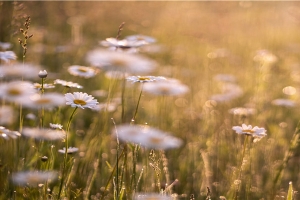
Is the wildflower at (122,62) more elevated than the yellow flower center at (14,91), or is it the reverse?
the wildflower at (122,62)

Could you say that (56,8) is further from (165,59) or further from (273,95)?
(273,95)

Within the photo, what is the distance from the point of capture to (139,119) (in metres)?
2.35

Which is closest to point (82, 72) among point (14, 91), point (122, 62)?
point (14, 91)

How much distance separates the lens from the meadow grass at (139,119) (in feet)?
3.61

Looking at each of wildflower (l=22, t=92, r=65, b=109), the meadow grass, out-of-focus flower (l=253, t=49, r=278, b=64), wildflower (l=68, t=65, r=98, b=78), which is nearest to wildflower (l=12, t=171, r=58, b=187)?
the meadow grass

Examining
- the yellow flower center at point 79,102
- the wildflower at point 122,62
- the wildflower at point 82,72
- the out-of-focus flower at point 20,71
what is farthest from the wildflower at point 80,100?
the wildflower at point 82,72

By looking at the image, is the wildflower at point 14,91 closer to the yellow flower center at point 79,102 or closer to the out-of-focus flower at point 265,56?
the yellow flower center at point 79,102

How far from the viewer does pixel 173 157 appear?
1915 millimetres

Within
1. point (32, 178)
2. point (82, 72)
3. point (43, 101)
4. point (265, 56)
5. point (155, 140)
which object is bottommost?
point (32, 178)

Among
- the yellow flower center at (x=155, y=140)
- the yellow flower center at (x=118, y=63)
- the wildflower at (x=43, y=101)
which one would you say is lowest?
the yellow flower center at (x=155, y=140)

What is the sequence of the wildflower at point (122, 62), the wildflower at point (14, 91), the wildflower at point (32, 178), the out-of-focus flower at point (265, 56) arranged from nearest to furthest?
1. the wildflower at point (122, 62)
2. the wildflower at point (14, 91)
3. the wildflower at point (32, 178)
4. the out-of-focus flower at point (265, 56)

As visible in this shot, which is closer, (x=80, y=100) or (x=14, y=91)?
(x=14, y=91)

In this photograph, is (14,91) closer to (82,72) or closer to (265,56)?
(82,72)

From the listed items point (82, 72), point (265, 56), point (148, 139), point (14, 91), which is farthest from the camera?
point (265, 56)
